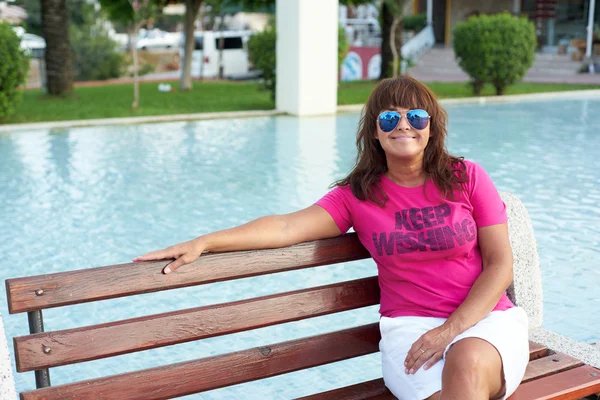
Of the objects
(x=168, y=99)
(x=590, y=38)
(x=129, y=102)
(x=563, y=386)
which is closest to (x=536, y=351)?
(x=563, y=386)

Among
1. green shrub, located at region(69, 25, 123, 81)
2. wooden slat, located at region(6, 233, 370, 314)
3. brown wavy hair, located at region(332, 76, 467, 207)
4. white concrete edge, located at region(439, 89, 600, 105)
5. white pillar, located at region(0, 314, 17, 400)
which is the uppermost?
brown wavy hair, located at region(332, 76, 467, 207)

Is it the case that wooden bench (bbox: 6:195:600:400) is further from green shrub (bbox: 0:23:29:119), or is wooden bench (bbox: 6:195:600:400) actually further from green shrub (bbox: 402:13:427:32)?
green shrub (bbox: 402:13:427:32)

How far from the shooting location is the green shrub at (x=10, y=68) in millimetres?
13969

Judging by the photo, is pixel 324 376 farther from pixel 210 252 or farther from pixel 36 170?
pixel 36 170

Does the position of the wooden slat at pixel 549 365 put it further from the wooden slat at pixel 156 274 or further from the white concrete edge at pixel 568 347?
the wooden slat at pixel 156 274

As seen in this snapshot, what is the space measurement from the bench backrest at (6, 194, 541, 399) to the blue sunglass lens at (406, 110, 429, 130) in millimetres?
484

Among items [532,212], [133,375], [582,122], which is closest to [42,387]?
[133,375]

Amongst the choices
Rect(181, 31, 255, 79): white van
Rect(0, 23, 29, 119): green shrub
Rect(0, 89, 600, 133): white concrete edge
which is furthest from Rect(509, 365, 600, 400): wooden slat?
Rect(181, 31, 255, 79): white van

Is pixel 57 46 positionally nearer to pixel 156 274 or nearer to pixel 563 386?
pixel 156 274

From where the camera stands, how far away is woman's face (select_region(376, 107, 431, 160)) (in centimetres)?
277

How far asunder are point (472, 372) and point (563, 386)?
1.73 feet

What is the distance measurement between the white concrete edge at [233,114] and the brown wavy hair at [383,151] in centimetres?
1164

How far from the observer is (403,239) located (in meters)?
2.73

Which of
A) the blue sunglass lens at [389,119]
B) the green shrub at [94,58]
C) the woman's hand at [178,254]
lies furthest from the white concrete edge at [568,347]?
the green shrub at [94,58]
